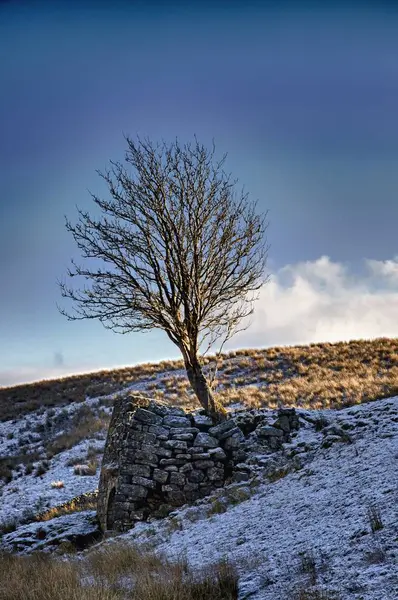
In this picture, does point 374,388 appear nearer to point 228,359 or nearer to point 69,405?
point 228,359

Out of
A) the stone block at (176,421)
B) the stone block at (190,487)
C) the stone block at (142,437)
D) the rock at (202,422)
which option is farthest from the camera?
the rock at (202,422)

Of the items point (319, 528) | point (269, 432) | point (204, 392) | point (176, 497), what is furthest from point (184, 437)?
point (319, 528)

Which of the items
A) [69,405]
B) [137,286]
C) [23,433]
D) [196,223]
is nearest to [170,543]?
[137,286]

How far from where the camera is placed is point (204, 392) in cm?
1310

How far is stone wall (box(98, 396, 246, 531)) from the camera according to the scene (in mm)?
10969

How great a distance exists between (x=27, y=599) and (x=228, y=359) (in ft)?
97.7

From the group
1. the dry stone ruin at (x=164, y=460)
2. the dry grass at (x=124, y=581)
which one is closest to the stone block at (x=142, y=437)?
the dry stone ruin at (x=164, y=460)

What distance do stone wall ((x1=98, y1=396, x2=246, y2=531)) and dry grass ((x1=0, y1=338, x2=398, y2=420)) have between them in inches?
312

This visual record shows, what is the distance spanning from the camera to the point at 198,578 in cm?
556

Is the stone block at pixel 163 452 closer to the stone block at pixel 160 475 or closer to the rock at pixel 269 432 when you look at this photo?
the stone block at pixel 160 475

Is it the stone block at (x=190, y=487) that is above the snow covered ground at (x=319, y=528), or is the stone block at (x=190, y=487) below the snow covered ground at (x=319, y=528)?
below

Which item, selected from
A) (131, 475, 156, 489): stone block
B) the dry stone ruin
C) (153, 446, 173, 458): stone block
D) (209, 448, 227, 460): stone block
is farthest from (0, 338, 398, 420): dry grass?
(131, 475, 156, 489): stone block

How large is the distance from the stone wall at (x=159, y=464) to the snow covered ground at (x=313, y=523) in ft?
2.10

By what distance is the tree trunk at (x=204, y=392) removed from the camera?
12.9 meters
